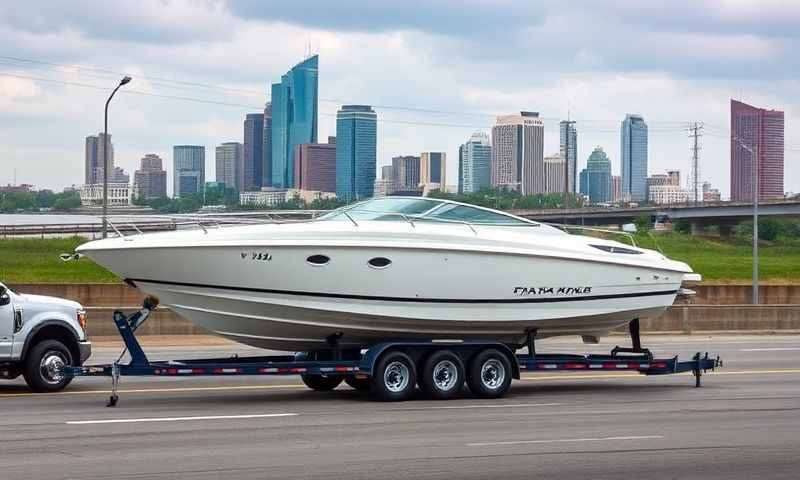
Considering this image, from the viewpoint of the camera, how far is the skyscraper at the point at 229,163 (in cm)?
8844

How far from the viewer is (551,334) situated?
20297 mm

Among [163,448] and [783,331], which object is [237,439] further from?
[783,331]

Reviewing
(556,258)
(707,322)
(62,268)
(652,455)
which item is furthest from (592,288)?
(62,268)

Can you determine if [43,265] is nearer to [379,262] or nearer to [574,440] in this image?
[379,262]

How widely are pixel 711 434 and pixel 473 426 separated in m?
2.78

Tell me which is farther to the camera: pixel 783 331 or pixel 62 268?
pixel 62 268

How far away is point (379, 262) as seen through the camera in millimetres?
18094

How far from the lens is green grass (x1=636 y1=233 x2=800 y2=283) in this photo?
211 feet

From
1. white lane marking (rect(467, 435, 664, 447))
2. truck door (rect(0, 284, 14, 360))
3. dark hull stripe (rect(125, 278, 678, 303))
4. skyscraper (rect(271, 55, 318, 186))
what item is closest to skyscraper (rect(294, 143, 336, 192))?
skyscraper (rect(271, 55, 318, 186))

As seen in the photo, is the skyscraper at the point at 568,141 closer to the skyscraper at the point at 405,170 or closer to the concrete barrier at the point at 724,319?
the skyscraper at the point at 405,170

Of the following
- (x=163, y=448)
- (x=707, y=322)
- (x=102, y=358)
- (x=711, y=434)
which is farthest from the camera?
(x=707, y=322)

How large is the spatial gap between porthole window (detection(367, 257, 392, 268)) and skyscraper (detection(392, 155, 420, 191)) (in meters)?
111

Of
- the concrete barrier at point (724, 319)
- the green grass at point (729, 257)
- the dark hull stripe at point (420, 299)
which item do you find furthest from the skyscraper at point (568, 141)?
the dark hull stripe at point (420, 299)

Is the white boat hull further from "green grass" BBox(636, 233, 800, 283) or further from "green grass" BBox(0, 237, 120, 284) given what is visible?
"green grass" BBox(0, 237, 120, 284)
